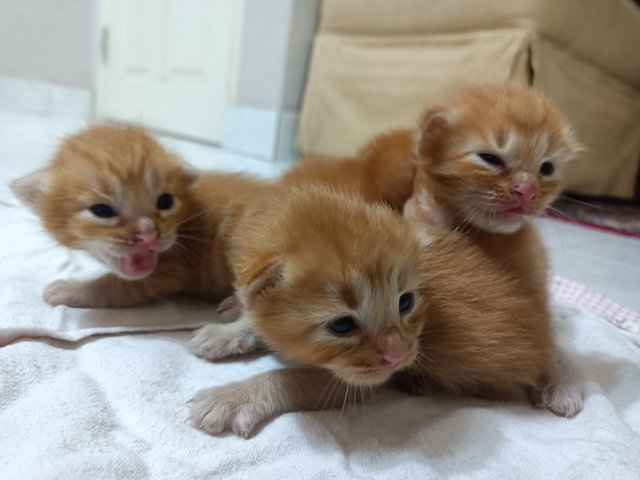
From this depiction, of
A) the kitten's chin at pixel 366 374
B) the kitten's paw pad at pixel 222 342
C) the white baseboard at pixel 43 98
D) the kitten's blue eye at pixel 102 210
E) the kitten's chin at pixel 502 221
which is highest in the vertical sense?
the kitten's chin at pixel 502 221


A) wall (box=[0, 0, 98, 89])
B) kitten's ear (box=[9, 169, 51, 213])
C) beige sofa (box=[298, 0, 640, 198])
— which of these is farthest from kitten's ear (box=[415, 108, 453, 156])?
wall (box=[0, 0, 98, 89])

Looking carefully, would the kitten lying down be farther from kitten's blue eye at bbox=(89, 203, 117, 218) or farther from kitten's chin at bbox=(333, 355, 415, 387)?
kitten's blue eye at bbox=(89, 203, 117, 218)

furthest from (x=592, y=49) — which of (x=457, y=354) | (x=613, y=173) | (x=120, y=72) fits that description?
(x=120, y=72)

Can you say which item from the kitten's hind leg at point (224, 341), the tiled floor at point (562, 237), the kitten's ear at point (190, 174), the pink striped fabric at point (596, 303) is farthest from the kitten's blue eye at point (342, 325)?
the pink striped fabric at point (596, 303)

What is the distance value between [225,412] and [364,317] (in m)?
0.30

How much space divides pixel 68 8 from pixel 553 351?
5.13 metres

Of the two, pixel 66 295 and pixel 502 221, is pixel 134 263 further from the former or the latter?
pixel 502 221

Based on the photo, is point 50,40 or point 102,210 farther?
point 50,40

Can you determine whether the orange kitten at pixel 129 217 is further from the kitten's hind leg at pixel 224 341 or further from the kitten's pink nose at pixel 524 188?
the kitten's pink nose at pixel 524 188

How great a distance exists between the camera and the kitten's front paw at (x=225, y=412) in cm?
93

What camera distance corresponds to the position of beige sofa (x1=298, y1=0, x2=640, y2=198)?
2.48m

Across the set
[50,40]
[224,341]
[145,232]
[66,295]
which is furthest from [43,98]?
[224,341]

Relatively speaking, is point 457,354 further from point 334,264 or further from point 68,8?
point 68,8

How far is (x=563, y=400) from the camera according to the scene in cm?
109
